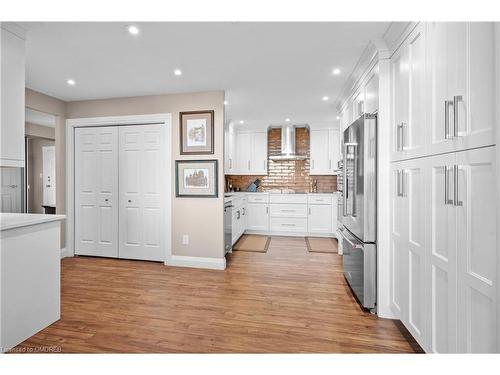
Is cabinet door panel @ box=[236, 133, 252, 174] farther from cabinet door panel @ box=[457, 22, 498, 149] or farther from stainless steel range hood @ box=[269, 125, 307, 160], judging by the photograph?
cabinet door panel @ box=[457, 22, 498, 149]

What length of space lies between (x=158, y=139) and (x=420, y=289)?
3.53m

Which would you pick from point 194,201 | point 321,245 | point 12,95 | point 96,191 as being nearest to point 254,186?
point 321,245

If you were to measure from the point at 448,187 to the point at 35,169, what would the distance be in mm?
7844

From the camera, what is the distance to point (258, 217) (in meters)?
5.73

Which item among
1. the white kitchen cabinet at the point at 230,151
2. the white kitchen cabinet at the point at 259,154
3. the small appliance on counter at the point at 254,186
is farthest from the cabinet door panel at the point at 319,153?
the white kitchen cabinet at the point at 230,151

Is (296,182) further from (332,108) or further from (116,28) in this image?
(116,28)

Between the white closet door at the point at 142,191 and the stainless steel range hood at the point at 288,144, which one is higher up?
the stainless steel range hood at the point at 288,144

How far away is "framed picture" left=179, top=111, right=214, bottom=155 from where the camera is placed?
11.8 feet

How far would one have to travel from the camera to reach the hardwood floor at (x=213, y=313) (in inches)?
74.8

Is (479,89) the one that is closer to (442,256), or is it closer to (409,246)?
(442,256)

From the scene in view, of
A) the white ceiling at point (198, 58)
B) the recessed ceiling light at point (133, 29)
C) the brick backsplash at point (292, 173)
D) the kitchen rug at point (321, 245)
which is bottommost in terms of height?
the kitchen rug at point (321, 245)

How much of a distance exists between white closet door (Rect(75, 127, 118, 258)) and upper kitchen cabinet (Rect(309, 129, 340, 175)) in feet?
12.8

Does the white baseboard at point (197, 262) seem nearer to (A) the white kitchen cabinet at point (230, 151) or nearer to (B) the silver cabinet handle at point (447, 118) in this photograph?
(A) the white kitchen cabinet at point (230, 151)
